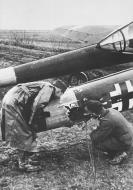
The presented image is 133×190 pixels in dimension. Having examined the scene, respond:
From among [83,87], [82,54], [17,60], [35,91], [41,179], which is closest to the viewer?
[41,179]

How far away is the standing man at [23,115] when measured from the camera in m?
4.84

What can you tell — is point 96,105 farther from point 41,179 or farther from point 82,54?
point 82,54

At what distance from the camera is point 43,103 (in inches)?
198

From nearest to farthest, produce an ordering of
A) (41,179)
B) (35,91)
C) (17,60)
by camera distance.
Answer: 1. (41,179)
2. (35,91)
3. (17,60)

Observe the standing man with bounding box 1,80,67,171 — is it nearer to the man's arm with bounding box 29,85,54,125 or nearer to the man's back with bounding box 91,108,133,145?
the man's arm with bounding box 29,85,54,125

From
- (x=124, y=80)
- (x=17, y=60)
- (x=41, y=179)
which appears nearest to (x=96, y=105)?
(x=124, y=80)

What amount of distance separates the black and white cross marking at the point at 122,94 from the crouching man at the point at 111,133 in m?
0.26

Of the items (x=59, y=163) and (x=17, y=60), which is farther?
(x=17, y=60)

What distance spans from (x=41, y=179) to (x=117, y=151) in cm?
140

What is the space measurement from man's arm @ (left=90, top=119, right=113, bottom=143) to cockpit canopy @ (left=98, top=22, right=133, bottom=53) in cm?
233

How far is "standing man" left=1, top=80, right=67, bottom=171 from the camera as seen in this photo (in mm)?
4844

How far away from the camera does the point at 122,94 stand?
5.55 metres

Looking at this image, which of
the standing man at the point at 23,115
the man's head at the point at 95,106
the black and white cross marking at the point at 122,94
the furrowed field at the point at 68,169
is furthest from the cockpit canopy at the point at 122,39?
the standing man at the point at 23,115

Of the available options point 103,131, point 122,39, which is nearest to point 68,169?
point 103,131
